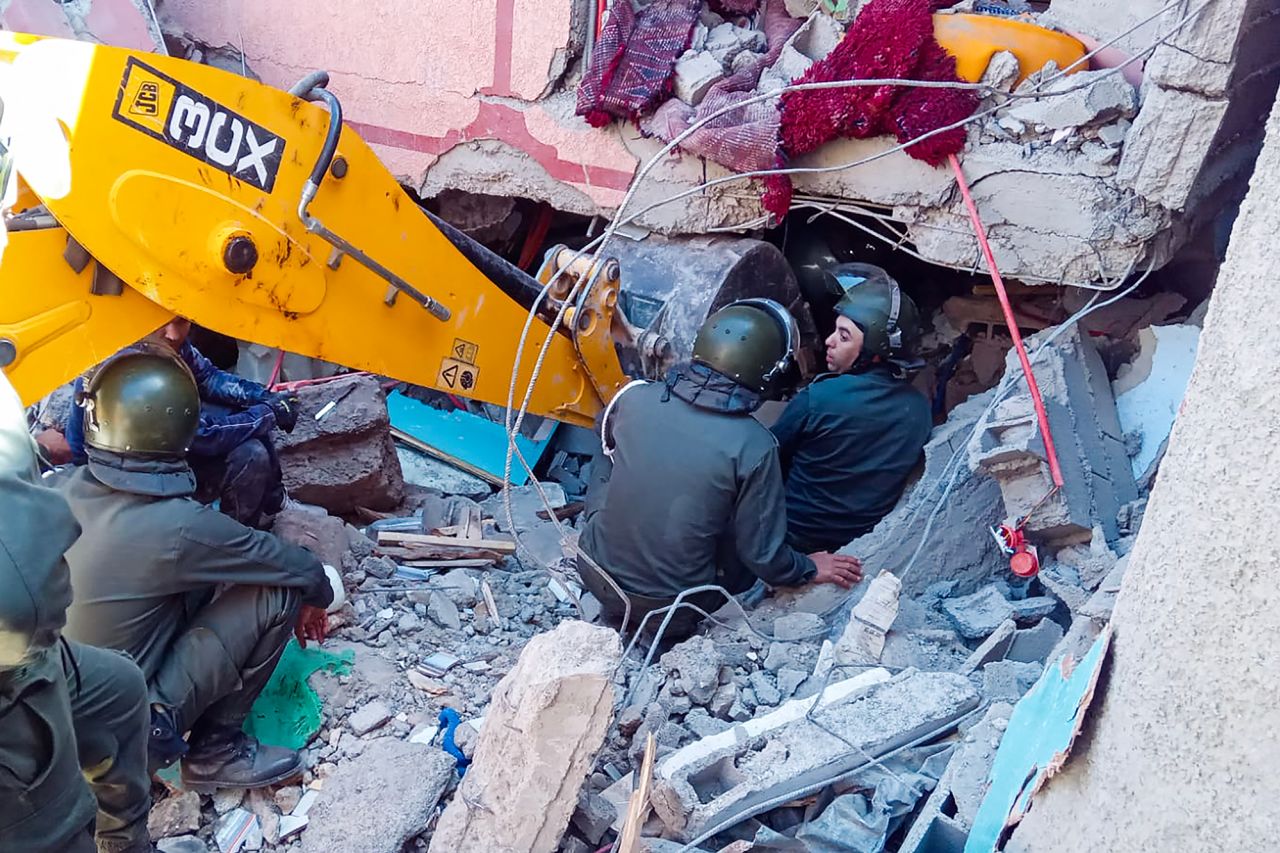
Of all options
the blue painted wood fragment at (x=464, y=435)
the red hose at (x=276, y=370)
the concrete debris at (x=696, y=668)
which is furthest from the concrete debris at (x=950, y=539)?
the red hose at (x=276, y=370)

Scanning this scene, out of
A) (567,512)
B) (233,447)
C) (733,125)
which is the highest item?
(733,125)

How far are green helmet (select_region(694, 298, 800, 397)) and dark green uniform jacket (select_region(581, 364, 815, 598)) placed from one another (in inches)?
2.1

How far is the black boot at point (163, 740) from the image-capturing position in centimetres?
A: 328

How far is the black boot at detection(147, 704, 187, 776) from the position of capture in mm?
3275

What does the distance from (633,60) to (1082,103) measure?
6.88ft

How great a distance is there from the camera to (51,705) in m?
2.42

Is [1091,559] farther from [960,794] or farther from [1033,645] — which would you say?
[960,794]

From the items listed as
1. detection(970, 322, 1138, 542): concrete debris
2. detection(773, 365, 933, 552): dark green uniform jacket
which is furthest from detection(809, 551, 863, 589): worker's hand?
detection(773, 365, 933, 552): dark green uniform jacket

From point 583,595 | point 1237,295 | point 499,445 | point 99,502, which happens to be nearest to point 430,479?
point 499,445

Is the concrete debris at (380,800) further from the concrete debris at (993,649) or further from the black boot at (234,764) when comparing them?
the concrete debris at (993,649)

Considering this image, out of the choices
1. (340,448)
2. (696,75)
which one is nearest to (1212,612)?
(696,75)

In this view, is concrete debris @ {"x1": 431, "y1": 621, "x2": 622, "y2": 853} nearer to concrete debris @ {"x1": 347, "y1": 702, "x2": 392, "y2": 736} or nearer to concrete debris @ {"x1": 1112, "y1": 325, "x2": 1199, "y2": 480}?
concrete debris @ {"x1": 347, "y1": 702, "x2": 392, "y2": 736}

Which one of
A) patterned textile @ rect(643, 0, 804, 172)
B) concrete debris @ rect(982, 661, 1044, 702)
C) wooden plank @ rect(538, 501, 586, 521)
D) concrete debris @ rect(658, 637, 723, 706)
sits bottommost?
wooden plank @ rect(538, 501, 586, 521)

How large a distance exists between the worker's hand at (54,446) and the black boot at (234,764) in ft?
5.42
